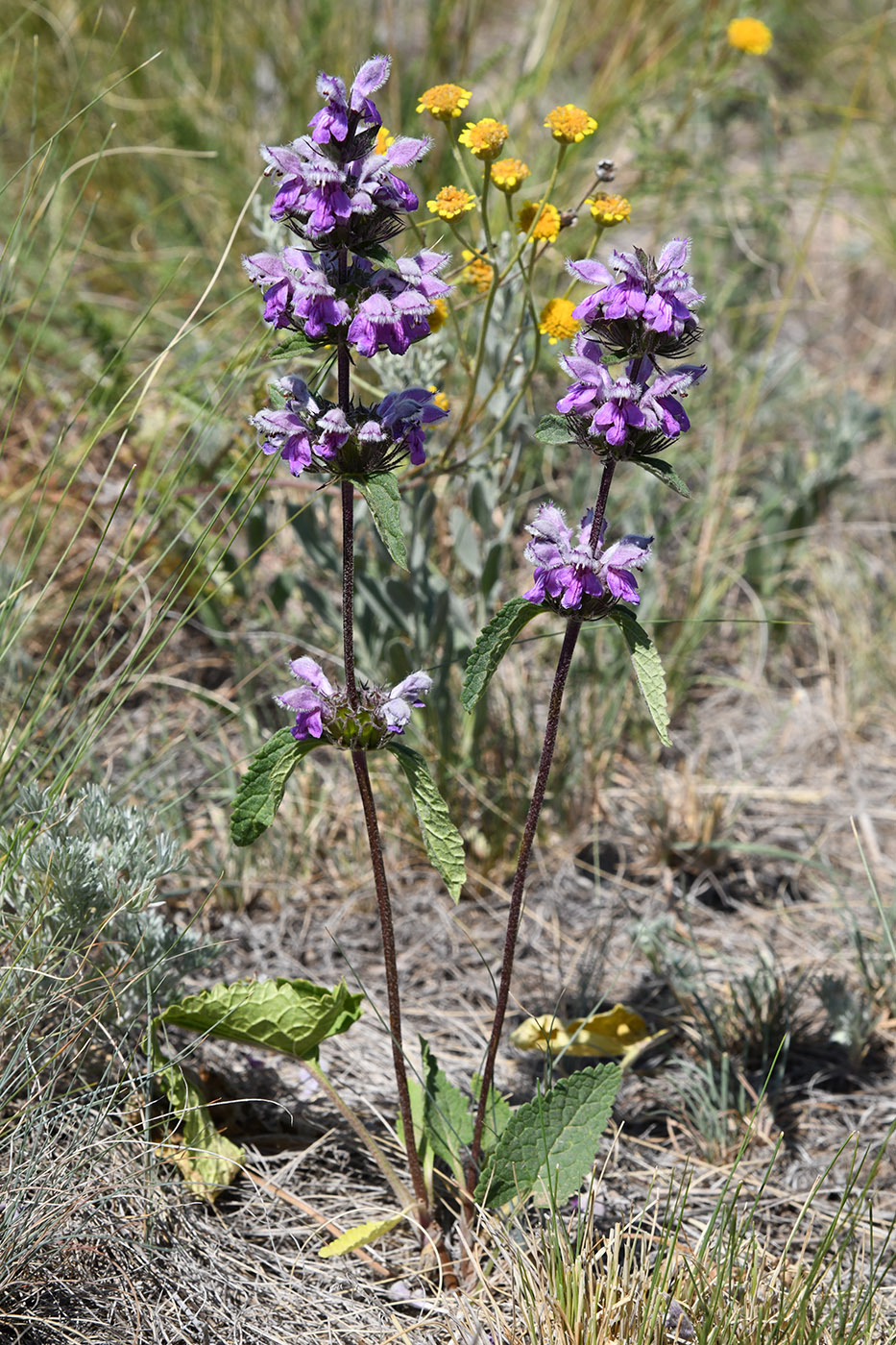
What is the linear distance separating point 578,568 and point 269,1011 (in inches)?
35.4

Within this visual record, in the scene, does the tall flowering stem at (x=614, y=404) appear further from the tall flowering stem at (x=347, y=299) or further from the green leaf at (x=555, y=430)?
the tall flowering stem at (x=347, y=299)

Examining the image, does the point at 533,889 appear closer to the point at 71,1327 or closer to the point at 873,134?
the point at 71,1327

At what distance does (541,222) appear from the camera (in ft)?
7.17

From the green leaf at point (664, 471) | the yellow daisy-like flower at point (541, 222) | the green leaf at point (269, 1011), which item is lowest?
the green leaf at point (269, 1011)

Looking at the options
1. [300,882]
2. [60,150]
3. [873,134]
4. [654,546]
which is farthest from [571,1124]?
[873,134]

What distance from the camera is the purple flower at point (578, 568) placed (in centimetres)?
152

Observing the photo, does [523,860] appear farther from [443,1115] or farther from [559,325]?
[559,325]

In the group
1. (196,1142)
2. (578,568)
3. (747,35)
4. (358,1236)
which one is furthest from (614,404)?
(747,35)

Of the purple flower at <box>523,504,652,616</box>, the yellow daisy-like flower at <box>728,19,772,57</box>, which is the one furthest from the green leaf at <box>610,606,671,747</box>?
the yellow daisy-like flower at <box>728,19,772,57</box>

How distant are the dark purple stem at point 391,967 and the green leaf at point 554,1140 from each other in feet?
0.39

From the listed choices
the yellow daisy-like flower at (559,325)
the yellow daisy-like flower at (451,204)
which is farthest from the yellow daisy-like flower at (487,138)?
the yellow daisy-like flower at (559,325)

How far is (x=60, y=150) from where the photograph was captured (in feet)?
12.8

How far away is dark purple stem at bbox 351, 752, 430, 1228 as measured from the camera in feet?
5.38

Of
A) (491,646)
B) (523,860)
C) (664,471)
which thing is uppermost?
(664,471)
